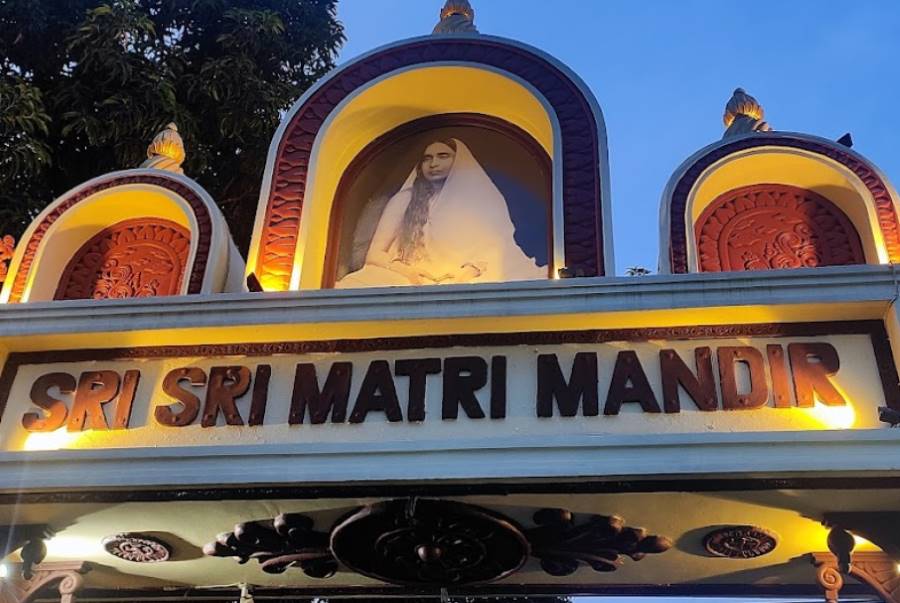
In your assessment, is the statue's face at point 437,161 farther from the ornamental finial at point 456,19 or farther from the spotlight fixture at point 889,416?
the spotlight fixture at point 889,416

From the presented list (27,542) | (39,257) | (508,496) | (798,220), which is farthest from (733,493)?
(39,257)

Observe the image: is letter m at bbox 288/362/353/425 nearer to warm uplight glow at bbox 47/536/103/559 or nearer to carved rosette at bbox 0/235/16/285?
warm uplight glow at bbox 47/536/103/559

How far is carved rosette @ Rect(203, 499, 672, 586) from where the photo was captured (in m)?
5.20

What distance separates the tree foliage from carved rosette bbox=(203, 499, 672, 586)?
18.9ft

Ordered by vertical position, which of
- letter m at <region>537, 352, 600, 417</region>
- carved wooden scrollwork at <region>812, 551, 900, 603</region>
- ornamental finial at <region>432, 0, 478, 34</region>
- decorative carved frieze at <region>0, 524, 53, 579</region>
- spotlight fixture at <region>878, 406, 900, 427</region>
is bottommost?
carved wooden scrollwork at <region>812, 551, 900, 603</region>

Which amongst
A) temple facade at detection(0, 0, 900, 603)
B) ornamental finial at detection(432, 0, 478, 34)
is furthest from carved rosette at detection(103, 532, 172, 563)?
ornamental finial at detection(432, 0, 478, 34)

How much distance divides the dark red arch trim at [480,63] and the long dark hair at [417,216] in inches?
24.3

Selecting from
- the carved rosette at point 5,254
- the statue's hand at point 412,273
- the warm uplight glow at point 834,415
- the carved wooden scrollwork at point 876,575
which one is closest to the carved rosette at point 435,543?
the carved wooden scrollwork at point 876,575

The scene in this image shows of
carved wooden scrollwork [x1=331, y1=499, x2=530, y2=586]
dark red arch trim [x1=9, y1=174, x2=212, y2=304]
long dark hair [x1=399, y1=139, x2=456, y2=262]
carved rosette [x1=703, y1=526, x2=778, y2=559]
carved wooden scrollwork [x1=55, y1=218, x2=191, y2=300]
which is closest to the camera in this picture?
carved wooden scrollwork [x1=331, y1=499, x2=530, y2=586]

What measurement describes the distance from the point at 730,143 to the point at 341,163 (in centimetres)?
244

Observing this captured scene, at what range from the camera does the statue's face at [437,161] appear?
266 inches

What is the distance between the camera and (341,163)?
675cm

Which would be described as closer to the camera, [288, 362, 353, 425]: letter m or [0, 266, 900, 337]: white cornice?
[0, 266, 900, 337]: white cornice

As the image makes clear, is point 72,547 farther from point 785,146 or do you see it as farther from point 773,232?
point 785,146
